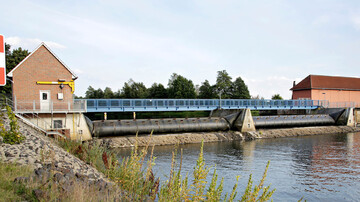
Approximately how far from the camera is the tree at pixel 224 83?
211ft

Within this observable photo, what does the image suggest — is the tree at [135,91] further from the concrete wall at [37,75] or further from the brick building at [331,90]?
the concrete wall at [37,75]

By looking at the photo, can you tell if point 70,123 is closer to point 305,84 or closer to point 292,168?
point 292,168

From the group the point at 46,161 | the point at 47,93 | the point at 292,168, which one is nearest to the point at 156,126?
the point at 47,93

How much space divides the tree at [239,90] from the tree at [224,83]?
110 centimetres

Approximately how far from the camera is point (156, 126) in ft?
101

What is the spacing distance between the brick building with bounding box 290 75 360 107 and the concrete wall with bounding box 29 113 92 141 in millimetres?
44649

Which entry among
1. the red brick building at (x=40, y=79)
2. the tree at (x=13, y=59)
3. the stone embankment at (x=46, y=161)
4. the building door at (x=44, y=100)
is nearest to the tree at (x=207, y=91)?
the tree at (x=13, y=59)

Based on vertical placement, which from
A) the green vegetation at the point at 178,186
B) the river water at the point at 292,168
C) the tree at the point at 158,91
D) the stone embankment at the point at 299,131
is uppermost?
the tree at the point at 158,91

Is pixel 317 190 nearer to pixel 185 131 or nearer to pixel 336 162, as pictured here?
pixel 336 162

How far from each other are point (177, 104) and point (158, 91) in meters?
26.9

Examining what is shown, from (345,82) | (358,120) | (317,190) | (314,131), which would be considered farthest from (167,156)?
(345,82)

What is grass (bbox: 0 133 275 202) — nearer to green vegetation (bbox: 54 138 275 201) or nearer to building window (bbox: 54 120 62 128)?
green vegetation (bbox: 54 138 275 201)

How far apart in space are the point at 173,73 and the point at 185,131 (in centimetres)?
5062

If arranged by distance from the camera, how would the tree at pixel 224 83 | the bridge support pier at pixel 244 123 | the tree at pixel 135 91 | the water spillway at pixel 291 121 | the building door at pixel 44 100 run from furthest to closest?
the tree at pixel 224 83 < the tree at pixel 135 91 < the water spillway at pixel 291 121 < the bridge support pier at pixel 244 123 < the building door at pixel 44 100
